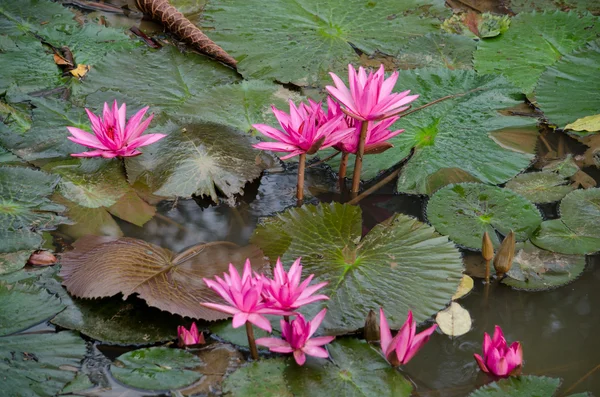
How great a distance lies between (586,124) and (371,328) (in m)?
1.67

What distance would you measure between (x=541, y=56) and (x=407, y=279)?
181cm

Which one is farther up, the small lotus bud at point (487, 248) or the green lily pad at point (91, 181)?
the small lotus bud at point (487, 248)

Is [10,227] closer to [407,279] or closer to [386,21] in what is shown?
[407,279]

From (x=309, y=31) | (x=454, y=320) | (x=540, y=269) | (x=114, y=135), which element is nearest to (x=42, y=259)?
(x=114, y=135)

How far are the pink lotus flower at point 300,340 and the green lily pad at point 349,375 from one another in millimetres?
55

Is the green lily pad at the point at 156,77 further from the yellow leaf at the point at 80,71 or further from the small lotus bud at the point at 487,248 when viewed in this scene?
the small lotus bud at the point at 487,248

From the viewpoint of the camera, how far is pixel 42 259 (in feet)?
7.73

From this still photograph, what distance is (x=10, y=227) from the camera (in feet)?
8.07

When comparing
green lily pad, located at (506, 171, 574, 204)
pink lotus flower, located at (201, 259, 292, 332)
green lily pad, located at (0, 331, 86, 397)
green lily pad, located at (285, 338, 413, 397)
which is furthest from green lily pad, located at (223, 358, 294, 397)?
green lily pad, located at (506, 171, 574, 204)

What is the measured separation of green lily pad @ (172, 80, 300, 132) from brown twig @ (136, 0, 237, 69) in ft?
1.09

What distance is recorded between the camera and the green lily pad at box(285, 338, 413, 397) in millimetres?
1930

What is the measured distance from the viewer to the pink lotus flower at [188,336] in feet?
6.81

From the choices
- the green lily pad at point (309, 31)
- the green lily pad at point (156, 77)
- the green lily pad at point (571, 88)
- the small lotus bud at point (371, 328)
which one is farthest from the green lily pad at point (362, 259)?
the green lily pad at point (571, 88)

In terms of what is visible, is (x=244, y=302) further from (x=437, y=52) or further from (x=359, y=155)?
(x=437, y=52)
